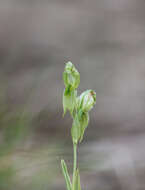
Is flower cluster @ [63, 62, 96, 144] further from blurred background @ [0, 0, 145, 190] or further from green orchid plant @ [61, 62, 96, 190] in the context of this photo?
blurred background @ [0, 0, 145, 190]

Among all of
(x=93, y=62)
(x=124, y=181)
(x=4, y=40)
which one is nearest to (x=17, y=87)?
(x=4, y=40)

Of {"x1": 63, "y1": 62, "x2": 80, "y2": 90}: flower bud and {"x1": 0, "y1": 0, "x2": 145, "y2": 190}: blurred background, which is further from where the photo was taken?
{"x1": 0, "y1": 0, "x2": 145, "y2": 190}: blurred background

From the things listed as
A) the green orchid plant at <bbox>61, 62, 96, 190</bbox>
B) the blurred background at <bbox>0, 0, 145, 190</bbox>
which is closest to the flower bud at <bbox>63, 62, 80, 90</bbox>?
the green orchid plant at <bbox>61, 62, 96, 190</bbox>

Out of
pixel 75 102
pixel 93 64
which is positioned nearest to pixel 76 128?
pixel 75 102

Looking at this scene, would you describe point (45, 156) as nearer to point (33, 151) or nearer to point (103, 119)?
point (33, 151)

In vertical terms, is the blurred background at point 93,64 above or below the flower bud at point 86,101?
above

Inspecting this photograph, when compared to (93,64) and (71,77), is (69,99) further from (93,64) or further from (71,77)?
(93,64)

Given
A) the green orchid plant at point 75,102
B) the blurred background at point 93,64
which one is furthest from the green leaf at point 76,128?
the blurred background at point 93,64

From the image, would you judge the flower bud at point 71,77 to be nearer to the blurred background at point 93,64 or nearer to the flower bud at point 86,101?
the flower bud at point 86,101
